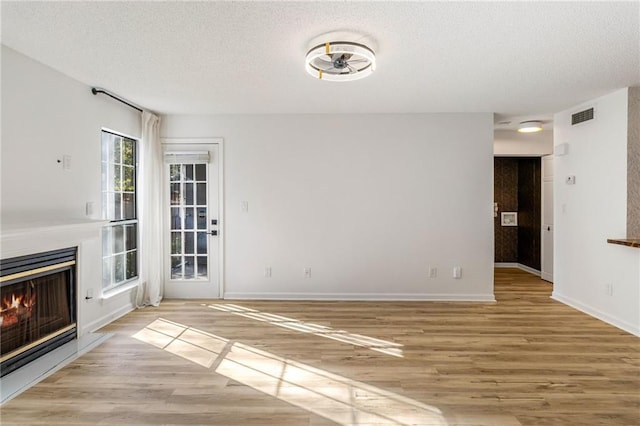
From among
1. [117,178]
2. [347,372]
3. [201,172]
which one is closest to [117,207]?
[117,178]

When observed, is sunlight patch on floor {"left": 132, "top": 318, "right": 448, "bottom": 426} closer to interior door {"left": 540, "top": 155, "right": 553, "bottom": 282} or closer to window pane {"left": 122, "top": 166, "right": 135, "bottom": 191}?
window pane {"left": 122, "top": 166, "right": 135, "bottom": 191}

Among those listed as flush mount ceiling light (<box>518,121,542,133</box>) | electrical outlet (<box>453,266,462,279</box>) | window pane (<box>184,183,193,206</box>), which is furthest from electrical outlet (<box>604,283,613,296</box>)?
window pane (<box>184,183,193,206</box>)

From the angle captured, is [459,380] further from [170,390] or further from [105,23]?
[105,23]

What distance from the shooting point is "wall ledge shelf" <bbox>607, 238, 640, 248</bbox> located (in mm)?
3505

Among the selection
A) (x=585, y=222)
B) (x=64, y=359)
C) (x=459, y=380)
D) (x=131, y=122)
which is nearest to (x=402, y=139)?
(x=585, y=222)

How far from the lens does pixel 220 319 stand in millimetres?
4070

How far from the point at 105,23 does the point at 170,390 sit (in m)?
2.61

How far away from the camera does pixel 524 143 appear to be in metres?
6.05

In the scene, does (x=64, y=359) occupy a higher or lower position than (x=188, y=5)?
lower

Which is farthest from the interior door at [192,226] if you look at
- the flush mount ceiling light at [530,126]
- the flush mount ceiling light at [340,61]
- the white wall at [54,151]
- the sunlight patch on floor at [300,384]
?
the flush mount ceiling light at [530,126]

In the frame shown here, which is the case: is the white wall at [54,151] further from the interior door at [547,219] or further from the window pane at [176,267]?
the interior door at [547,219]

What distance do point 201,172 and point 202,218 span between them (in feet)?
2.14

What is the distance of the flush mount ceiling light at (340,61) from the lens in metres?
2.57

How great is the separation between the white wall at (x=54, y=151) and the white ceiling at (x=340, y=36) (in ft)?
0.69
